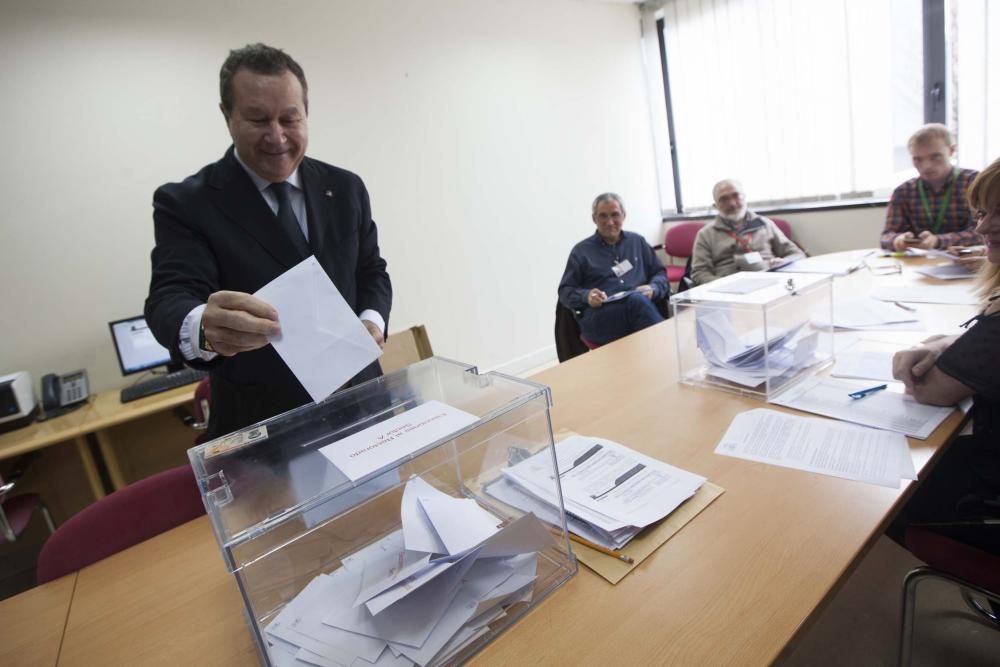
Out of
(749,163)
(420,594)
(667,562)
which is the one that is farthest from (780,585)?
(749,163)

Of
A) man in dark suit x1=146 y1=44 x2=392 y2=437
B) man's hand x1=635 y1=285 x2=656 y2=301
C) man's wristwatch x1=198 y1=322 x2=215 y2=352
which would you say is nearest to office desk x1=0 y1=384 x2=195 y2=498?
man in dark suit x1=146 y1=44 x2=392 y2=437

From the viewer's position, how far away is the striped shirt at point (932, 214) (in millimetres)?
2693

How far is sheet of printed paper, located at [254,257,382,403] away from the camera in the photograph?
0.85 meters

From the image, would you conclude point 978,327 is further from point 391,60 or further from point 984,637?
point 391,60

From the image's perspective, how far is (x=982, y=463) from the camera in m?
1.08

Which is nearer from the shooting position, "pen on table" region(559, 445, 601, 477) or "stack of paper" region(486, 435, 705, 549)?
"stack of paper" region(486, 435, 705, 549)

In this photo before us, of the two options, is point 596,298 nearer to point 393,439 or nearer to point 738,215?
point 738,215

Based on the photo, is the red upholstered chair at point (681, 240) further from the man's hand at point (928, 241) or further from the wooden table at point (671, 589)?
the wooden table at point (671, 589)

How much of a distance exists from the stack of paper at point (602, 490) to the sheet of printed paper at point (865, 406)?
1.43ft

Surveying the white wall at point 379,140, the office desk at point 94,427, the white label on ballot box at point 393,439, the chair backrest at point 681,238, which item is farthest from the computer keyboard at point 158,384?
the chair backrest at point 681,238

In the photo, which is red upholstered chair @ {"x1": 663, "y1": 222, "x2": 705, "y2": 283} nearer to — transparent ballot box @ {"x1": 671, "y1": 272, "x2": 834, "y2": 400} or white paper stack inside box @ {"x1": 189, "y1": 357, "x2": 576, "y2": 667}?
transparent ballot box @ {"x1": 671, "y1": 272, "x2": 834, "y2": 400}

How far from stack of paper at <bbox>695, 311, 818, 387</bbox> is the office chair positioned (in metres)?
2.63

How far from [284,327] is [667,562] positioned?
2.34 feet

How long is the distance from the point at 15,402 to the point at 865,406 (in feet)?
10.6
